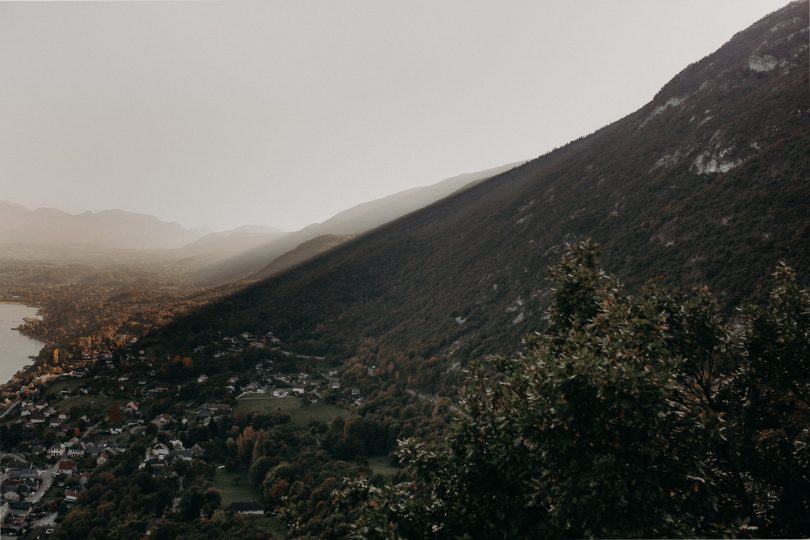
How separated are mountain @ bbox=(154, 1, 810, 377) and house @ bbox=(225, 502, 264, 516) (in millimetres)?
42895

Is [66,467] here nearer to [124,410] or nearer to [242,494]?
[124,410]

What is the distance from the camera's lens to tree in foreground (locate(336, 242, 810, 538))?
928 centimetres

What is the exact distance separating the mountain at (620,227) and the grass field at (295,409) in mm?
19657

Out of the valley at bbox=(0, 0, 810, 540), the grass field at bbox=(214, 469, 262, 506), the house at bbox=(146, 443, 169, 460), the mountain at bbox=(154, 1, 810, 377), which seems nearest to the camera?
the valley at bbox=(0, 0, 810, 540)

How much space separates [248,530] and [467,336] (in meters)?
55.4

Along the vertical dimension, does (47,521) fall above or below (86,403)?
below

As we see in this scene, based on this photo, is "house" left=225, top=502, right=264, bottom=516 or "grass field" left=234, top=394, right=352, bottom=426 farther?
"grass field" left=234, top=394, right=352, bottom=426

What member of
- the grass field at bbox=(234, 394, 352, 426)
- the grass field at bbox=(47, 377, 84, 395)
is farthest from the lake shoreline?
the grass field at bbox=(234, 394, 352, 426)

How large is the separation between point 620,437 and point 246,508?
70853 mm

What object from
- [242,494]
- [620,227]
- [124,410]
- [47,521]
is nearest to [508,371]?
[242,494]

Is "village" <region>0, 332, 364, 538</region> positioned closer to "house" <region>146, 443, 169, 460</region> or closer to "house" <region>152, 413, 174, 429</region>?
"house" <region>146, 443, 169, 460</region>

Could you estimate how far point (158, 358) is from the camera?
449 feet

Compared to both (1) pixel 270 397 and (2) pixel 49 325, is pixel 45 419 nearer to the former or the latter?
(1) pixel 270 397

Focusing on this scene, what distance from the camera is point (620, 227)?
253ft
